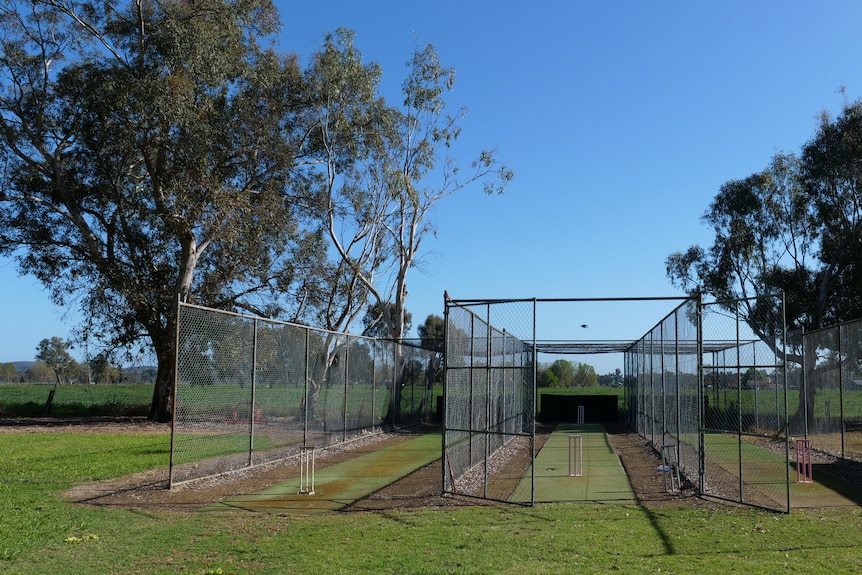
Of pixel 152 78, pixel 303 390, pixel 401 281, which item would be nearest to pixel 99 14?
pixel 152 78

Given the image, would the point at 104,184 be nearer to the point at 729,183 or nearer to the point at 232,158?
the point at 232,158

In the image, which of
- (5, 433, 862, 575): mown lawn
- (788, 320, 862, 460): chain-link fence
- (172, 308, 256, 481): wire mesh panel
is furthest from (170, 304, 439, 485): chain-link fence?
(788, 320, 862, 460): chain-link fence

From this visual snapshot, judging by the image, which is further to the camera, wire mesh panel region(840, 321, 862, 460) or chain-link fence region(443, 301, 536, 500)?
wire mesh panel region(840, 321, 862, 460)

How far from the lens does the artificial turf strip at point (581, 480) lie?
1043 cm

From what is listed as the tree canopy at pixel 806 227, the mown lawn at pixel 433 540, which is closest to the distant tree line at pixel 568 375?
the tree canopy at pixel 806 227

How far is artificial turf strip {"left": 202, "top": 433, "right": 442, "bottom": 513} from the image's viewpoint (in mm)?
9555

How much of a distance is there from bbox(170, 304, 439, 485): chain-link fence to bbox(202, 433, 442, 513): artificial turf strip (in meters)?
1.19

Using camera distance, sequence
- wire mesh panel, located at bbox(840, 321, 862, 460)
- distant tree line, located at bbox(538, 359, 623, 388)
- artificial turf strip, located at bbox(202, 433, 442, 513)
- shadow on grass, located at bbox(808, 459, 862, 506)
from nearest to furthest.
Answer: artificial turf strip, located at bbox(202, 433, 442, 513), shadow on grass, located at bbox(808, 459, 862, 506), wire mesh panel, located at bbox(840, 321, 862, 460), distant tree line, located at bbox(538, 359, 623, 388)

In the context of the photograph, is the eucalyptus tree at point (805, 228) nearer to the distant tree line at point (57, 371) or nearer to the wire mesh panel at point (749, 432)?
the wire mesh panel at point (749, 432)

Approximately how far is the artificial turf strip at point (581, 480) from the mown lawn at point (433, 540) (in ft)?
3.06

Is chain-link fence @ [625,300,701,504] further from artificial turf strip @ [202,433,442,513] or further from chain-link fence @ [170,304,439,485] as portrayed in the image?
chain-link fence @ [170,304,439,485]

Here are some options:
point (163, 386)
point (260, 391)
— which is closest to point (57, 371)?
point (163, 386)

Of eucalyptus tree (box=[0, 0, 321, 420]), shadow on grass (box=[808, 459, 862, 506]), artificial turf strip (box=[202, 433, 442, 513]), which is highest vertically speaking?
eucalyptus tree (box=[0, 0, 321, 420])

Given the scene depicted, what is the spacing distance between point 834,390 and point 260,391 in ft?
39.8
